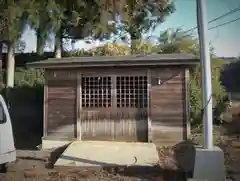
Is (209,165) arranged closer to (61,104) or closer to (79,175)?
(79,175)

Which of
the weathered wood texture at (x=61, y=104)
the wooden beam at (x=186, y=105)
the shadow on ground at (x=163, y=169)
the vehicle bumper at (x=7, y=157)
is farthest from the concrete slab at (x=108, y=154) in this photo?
the vehicle bumper at (x=7, y=157)

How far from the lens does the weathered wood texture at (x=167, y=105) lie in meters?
12.9

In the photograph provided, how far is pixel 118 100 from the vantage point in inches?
519

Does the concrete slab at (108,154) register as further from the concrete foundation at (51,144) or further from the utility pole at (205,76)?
the utility pole at (205,76)

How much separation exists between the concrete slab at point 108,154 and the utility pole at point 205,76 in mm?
2058

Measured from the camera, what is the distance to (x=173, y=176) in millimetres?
8930

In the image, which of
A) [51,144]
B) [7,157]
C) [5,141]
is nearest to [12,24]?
[51,144]

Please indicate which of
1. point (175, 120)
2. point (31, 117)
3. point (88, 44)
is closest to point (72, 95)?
point (175, 120)

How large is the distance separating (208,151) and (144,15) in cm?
1991

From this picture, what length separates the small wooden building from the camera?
42.2ft

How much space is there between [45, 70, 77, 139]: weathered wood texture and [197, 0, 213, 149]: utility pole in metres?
6.01

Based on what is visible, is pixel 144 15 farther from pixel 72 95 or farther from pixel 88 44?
pixel 72 95

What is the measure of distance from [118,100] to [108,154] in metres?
2.68

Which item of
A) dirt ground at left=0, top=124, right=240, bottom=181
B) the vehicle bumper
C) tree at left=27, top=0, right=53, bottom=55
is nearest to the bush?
dirt ground at left=0, top=124, right=240, bottom=181
